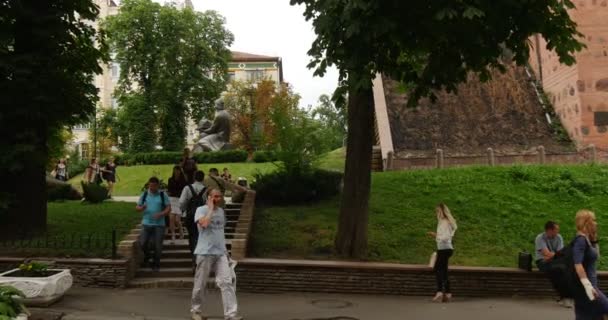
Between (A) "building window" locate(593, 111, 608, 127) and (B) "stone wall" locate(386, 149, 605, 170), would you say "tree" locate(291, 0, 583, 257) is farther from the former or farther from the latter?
(A) "building window" locate(593, 111, 608, 127)

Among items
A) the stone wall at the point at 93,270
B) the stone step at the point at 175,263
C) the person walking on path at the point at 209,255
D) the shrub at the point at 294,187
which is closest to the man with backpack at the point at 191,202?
the stone step at the point at 175,263

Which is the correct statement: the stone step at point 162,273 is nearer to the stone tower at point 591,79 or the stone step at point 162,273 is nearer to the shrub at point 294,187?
the shrub at point 294,187

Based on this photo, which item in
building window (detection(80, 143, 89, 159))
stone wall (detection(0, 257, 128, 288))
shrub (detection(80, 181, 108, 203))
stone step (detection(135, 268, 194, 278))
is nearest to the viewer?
stone wall (detection(0, 257, 128, 288))

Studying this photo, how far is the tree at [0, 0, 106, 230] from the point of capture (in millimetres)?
11836

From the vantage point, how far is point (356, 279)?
11.0 metres

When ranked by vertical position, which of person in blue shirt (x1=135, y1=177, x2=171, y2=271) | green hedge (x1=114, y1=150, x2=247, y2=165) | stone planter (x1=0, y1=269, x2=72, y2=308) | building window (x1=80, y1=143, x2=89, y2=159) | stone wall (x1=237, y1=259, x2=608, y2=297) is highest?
building window (x1=80, y1=143, x2=89, y2=159)

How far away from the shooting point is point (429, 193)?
17.1 metres

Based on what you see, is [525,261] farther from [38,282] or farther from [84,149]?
[84,149]

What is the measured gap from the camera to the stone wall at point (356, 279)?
10930 millimetres

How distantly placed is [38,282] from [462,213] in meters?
10.5

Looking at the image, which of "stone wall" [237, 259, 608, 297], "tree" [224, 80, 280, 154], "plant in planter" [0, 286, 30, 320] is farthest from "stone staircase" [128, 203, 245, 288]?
"tree" [224, 80, 280, 154]

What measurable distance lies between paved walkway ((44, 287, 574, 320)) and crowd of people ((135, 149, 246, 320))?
24.3 inches

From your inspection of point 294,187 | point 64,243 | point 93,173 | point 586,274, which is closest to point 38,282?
point 64,243

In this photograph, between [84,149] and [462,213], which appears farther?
[84,149]
